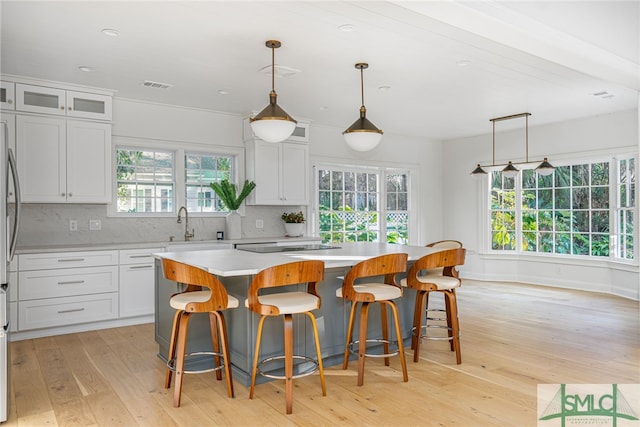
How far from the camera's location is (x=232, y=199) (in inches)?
236

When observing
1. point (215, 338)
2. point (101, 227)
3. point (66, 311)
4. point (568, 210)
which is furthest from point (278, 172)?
point (568, 210)

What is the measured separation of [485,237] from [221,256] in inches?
228

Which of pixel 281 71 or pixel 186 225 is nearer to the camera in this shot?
pixel 281 71

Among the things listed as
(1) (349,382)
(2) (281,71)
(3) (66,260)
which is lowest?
(1) (349,382)

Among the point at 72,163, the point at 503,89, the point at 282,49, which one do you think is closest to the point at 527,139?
the point at 503,89

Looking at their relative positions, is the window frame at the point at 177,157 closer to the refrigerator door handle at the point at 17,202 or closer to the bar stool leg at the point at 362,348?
Result: the refrigerator door handle at the point at 17,202

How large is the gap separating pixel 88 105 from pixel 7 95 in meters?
0.73

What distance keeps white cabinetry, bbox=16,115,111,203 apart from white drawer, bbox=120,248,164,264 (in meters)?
0.63

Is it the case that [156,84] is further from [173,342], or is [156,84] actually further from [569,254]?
[569,254]

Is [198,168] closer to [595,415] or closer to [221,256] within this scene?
[221,256]

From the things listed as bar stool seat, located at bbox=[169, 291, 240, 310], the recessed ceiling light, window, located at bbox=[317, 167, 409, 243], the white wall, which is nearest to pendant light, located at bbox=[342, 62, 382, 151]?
bar stool seat, located at bbox=[169, 291, 240, 310]

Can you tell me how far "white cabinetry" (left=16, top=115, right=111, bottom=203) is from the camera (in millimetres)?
4652

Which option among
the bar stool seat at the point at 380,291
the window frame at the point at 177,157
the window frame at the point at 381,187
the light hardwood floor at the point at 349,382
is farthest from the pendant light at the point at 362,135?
the window frame at the point at 381,187

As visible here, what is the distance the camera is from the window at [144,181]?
5.61m
